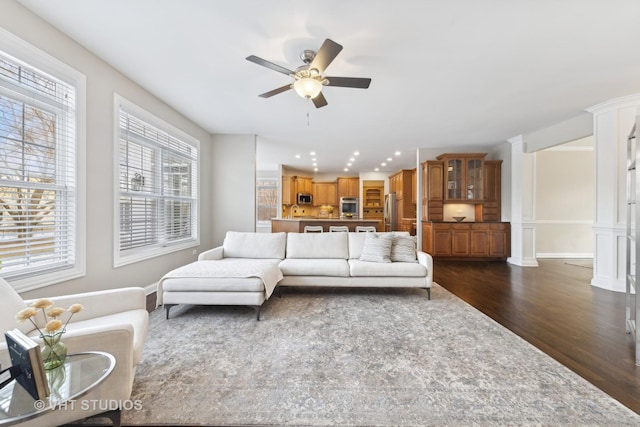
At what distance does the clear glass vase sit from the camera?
1101mm

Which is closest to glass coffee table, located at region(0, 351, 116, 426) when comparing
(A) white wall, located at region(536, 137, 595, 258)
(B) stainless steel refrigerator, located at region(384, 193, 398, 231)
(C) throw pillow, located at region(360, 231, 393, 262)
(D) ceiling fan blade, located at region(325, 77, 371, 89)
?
(D) ceiling fan blade, located at region(325, 77, 371, 89)

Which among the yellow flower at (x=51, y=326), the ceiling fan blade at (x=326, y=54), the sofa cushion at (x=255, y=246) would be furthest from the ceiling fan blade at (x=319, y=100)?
the yellow flower at (x=51, y=326)

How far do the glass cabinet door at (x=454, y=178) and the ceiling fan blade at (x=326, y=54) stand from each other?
192 inches

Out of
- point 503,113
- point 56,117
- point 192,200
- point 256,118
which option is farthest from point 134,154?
point 503,113

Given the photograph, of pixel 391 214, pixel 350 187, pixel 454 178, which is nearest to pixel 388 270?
pixel 454 178

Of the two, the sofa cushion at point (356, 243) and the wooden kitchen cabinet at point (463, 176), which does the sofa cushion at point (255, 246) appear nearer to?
the sofa cushion at point (356, 243)

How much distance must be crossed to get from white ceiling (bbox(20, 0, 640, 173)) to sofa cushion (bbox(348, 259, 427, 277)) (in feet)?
7.32

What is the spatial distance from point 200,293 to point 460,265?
5.09m

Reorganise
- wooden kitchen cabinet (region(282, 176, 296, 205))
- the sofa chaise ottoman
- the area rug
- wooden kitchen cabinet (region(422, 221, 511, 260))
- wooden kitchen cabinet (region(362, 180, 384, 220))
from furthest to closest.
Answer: wooden kitchen cabinet (region(362, 180, 384, 220)), wooden kitchen cabinet (region(282, 176, 296, 205)), wooden kitchen cabinet (region(422, 221, 511, 260)), the sofa chaise ottoman, the area rug

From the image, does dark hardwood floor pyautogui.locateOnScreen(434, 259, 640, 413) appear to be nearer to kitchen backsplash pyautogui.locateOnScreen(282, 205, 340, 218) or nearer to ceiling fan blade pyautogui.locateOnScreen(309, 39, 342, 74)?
ceiling fan blade pyautogui.locateOnScreen(309, 39, 342, 74)

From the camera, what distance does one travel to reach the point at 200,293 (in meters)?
2.73

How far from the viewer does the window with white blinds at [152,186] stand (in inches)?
124

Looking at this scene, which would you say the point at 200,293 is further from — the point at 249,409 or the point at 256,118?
the point at 256,118

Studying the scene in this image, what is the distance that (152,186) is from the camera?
12.1 ft
